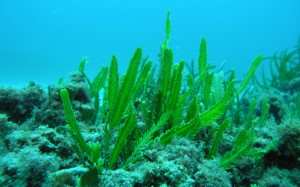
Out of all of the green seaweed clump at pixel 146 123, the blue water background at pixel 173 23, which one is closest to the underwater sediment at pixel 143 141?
the green seaweed clump at pixel 146 123

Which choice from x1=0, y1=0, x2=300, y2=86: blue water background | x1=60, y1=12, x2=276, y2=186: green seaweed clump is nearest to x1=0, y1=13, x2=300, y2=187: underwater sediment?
x1=60, y1=12, x2=276, y2=186: green seaweed clump

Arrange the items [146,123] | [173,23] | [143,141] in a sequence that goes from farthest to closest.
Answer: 1. [173,23]
2. [146,123]
3. [143,141]

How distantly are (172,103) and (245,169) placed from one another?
881 mm

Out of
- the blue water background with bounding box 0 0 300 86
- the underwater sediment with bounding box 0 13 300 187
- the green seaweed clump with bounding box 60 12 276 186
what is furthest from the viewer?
the blue water background with bounding box 0 0 300 86

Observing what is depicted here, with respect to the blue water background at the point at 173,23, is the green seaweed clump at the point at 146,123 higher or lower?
lower

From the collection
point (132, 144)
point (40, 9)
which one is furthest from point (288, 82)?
point (40, 9)

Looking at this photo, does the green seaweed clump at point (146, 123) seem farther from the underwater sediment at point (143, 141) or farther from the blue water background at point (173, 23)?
the blue water background at point (173, 23)

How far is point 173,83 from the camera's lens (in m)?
2.22

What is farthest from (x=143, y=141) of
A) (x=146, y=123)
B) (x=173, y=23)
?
(x=173, y=23)

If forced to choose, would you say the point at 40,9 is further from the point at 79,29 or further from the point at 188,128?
the point at 188,128

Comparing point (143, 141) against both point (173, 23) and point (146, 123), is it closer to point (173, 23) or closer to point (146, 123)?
point (146, 123)

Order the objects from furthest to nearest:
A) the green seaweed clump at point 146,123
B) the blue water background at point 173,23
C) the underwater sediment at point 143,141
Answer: the blue water background at point 173,23, the green seaweed clump at point 146,123, the underwater sediment at point 143,141

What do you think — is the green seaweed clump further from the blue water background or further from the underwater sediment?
the blue water background

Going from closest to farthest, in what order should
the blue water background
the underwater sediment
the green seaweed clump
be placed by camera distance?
the underwater sediment → the green seaweed clump → the blue water background
